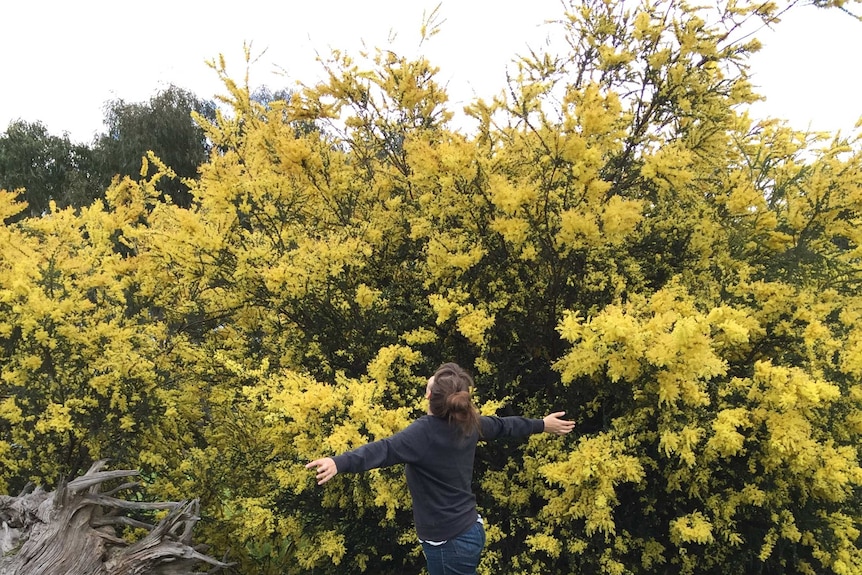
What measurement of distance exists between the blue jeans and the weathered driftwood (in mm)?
1548

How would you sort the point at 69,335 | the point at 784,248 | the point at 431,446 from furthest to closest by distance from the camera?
1. the point at 69,335
2. the point at 784,248
3. the point at 431,446

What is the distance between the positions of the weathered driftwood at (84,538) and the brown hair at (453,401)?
6.19ft

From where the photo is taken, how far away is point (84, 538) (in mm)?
3211

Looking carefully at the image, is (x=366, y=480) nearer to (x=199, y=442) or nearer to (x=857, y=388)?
(x=199, y=442)

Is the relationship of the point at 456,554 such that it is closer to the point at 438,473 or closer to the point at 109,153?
the point at 438,473

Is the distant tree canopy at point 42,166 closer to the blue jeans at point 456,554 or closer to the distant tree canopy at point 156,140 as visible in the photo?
the distant tree canopy at point 156,140

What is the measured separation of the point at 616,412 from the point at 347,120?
2647 mm

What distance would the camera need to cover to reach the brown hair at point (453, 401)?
2166 millimetres

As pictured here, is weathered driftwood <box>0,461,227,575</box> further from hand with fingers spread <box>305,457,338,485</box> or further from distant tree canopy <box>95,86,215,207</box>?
distant tree canopy <box>95,86,215,207</box>

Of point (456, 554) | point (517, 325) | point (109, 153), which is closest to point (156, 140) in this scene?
point (109, 153)

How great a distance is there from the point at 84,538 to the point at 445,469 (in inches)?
91.7

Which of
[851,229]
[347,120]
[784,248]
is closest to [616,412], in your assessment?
[784,248]

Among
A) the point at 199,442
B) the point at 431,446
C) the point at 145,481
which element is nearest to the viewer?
the point at 431,446

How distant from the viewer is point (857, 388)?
110 inches
